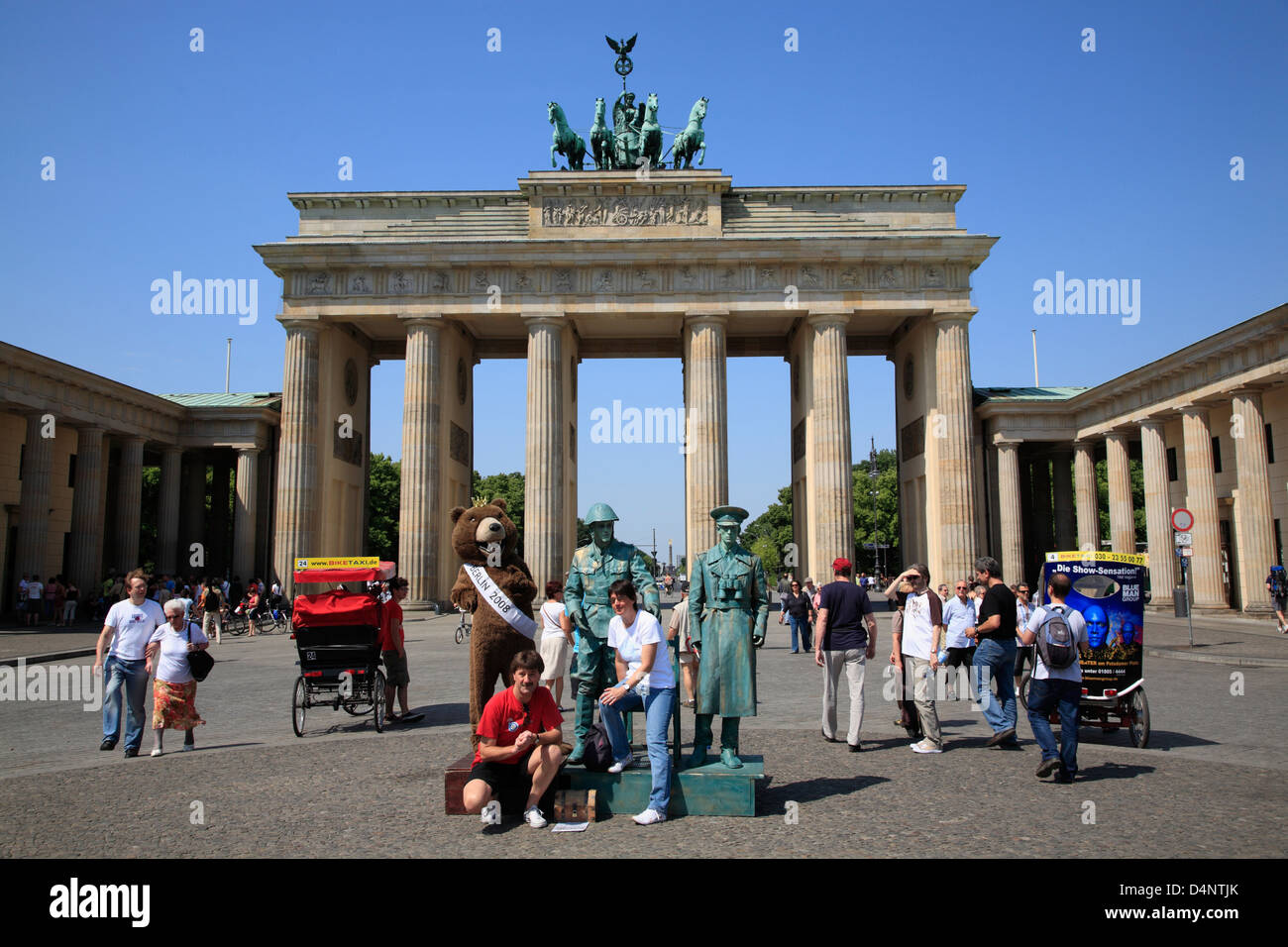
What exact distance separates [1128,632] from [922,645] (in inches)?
95.7

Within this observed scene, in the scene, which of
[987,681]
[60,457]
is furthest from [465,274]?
[987,681]

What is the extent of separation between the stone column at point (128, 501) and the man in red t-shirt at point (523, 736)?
3808 centimetres

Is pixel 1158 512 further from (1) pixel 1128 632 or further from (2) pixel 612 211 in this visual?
(1) pixel 1128 632

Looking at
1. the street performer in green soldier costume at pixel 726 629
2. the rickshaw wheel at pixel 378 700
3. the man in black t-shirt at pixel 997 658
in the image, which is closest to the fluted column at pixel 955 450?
the man in black t-shirt at pixel 997 658

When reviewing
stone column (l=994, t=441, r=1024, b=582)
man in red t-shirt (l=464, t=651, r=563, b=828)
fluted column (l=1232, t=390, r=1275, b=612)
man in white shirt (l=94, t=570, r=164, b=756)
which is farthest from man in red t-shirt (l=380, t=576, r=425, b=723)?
stone column (l=994, t=441, r=1024, b=582)

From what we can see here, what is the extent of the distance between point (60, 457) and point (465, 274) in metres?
19.1

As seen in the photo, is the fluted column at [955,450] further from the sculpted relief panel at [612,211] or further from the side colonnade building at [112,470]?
the side colonnade building at [112,470]

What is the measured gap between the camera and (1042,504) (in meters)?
48.2

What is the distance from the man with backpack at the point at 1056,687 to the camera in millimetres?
8148

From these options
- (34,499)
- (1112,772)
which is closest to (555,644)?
(1112,772)

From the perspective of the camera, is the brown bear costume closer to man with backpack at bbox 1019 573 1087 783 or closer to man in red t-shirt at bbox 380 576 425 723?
man in red t-shirt at bbox 380 576 425 723

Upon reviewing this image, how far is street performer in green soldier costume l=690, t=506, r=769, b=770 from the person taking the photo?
701 cm

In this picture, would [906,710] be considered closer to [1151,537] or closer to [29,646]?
[29,646]

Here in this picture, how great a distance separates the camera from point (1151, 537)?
34219 mm
